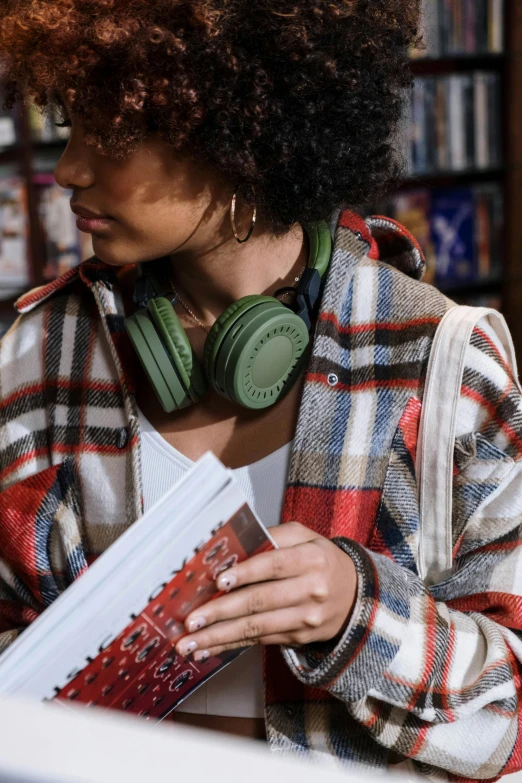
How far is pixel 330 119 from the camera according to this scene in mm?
932

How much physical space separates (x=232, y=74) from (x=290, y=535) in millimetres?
465

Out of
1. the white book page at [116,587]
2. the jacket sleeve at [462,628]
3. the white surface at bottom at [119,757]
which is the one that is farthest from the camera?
the jacket sleeve at [462,628]

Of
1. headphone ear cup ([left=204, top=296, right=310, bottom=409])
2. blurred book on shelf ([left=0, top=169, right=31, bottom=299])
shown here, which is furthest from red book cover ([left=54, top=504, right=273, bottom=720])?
blurred book on shelf ([left=0, top=169, right=31, bottom=299])

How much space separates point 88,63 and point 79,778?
0.74 m

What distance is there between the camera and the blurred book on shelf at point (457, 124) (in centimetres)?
287

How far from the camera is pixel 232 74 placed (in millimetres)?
852

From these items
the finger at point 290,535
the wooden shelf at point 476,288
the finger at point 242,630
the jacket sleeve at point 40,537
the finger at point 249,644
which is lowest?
the wooden shelf at point 476,288

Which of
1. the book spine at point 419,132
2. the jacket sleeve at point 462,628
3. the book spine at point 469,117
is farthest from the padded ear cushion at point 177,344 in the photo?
the book spine at point 469,117

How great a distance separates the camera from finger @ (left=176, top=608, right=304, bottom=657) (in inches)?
27.1

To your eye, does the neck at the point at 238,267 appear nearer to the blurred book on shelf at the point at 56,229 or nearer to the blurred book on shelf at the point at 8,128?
the blurred book on shelf at the point at 56,229

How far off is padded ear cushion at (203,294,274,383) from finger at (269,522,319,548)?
247 millimetres

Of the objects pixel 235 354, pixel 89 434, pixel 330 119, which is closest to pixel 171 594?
pixel 235 354

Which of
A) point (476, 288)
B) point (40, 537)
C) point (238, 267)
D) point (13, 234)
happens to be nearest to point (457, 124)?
point (476, 288)

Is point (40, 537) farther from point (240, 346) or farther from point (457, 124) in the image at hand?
point (457, 124)
